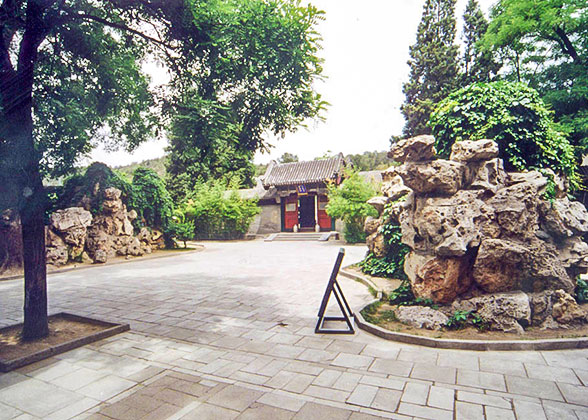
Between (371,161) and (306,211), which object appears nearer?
(306,211)

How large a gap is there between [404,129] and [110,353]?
78.0 ft

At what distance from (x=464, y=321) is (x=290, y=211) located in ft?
73.6

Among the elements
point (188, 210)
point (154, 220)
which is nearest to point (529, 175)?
point (154, 220)

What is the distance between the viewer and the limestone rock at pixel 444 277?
477 centimetres

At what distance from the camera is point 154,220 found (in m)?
16.3

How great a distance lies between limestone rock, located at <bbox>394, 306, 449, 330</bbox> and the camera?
452 centimetres

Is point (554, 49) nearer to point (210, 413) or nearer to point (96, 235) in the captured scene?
point (210, 413)

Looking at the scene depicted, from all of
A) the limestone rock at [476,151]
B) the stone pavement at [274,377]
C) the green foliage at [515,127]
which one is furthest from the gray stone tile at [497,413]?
the green foliage at [515,127]

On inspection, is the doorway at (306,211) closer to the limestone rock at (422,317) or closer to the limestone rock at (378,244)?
the limestone rock at (378,244)

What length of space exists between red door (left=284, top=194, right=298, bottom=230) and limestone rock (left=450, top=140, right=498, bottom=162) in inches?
836

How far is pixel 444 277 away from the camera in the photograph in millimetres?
4789

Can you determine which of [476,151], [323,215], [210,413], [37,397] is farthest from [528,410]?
[323,215]

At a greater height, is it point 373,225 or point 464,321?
point 373,225

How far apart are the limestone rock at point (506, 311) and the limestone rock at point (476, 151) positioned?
6.85 feet
